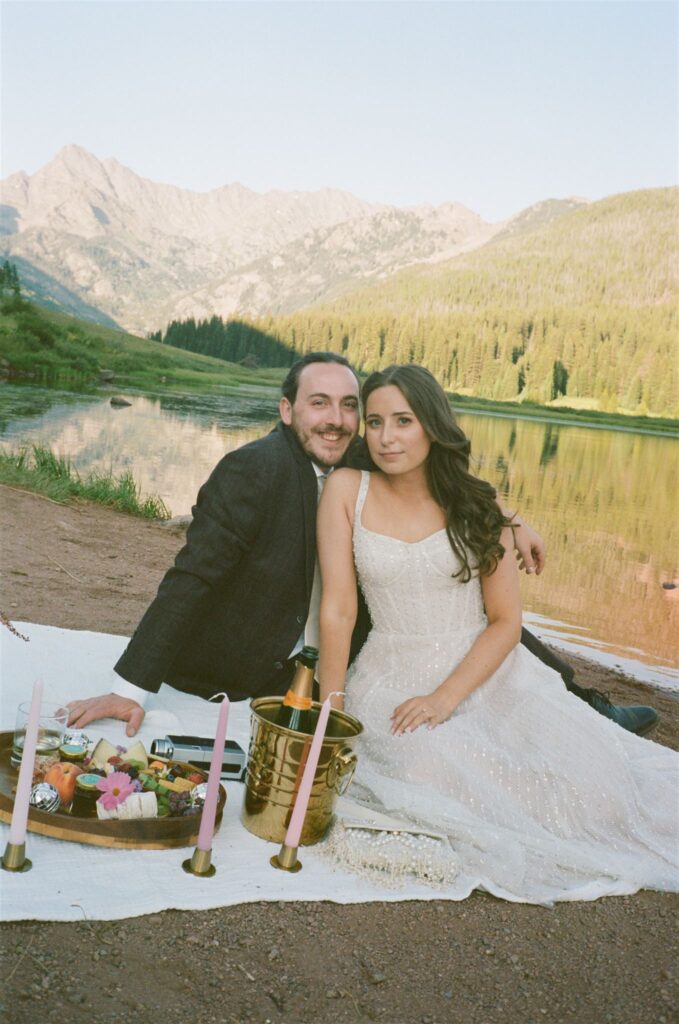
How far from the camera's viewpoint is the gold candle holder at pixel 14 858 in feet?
9.19

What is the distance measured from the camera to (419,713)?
3.85 m

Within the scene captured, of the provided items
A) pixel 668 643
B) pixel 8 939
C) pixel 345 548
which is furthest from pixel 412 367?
pixel 668 643

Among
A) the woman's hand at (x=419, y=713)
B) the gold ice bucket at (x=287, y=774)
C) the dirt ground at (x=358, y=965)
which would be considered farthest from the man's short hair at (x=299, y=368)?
the dirt ground at (x=358, y=965)

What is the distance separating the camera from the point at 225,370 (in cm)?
9650

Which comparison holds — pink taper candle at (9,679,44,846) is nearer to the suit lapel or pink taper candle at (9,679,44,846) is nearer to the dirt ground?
the dirt ground

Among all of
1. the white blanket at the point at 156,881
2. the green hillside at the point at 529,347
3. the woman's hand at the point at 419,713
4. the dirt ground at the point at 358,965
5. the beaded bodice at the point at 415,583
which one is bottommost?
the dirt ground at the point at 358,965

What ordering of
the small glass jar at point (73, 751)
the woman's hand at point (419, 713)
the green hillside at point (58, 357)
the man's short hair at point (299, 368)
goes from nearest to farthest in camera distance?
the small glass jar at point (73, 751)
the woman's hand at point (419, 713)
the man's short hair at point (299, 368)
the green hillside at point (58, 357)

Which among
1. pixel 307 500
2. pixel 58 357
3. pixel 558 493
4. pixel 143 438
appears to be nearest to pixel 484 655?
pixel 307 500

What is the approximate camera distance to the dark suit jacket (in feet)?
13.0

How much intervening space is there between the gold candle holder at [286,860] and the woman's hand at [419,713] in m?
0.86

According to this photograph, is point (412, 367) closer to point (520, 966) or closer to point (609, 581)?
point (520, 966)

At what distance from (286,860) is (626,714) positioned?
8.60ft

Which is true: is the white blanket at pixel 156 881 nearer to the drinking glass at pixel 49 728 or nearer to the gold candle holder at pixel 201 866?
the gold candle holder at pixel 201 866

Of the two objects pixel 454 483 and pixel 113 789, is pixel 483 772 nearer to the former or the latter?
pixel 454 483
